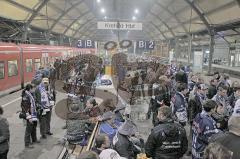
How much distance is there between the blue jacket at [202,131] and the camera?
16.0ft

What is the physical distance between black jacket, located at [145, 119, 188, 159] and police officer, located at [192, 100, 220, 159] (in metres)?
0.71

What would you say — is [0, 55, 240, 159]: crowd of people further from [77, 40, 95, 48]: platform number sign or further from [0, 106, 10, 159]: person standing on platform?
[77, 40, 95, 48]: platform number sign

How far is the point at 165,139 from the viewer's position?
4.18 m

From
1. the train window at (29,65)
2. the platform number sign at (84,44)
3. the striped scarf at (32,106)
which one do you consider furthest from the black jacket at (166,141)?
the train window at (29,65)

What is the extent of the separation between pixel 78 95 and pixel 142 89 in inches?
161

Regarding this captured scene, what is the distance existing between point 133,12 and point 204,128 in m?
37.0

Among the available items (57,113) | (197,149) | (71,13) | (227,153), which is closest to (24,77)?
(57,113)

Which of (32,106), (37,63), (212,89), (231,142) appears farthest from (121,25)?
(231,142)

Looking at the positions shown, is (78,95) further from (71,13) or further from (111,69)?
(71,13)

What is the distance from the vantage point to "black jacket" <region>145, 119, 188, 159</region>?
4168 mm

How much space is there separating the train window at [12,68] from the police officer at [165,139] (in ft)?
44.0

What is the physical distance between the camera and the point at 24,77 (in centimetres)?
1850

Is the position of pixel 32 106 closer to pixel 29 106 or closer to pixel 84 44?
pixel 29 106

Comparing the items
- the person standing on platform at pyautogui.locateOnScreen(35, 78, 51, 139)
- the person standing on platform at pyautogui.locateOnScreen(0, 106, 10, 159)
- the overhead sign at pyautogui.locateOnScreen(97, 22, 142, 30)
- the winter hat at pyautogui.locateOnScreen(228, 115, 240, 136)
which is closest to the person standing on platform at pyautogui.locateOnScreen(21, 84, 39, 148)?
the person standing on platform at pyautogui.locateOnScreen(35, 78, 51, 139)
